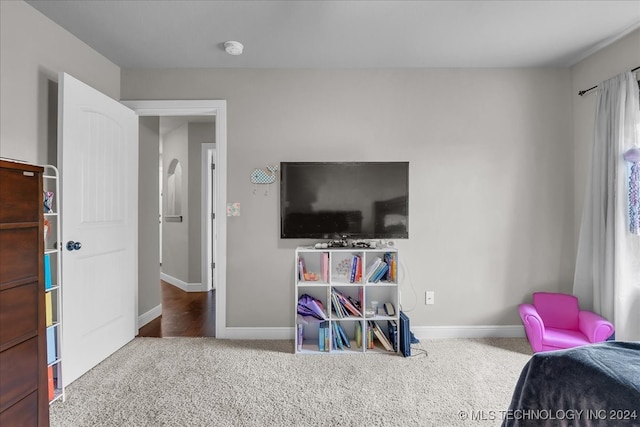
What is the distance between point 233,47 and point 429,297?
9.03 ft

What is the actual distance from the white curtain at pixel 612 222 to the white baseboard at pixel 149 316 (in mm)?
4136

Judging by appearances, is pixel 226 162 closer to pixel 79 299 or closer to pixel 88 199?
pixel 88 199

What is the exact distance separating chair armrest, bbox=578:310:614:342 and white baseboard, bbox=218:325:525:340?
558mm

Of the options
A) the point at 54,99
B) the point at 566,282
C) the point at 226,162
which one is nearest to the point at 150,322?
the point at 226,162

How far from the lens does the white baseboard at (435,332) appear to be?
2951 millimetres

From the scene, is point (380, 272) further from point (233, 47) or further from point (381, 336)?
point (233, 47)

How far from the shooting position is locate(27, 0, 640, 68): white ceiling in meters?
2.04

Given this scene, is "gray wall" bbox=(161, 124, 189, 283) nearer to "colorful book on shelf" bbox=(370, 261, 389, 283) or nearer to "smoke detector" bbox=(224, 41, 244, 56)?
"smoke detector" bbox=(224, 41, 244, 56)

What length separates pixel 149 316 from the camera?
11.2ft

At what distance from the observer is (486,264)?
9.80 feet

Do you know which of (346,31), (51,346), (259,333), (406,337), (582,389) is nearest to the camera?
(582,389)

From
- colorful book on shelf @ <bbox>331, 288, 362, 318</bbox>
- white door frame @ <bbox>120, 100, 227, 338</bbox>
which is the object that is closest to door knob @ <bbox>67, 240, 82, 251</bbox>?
white door frame @ <bbox>120, 100, 227, 338</bbox>

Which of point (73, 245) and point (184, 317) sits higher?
point (73, 245)

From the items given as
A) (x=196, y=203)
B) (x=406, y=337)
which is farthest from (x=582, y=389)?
(x=196, y=203)
